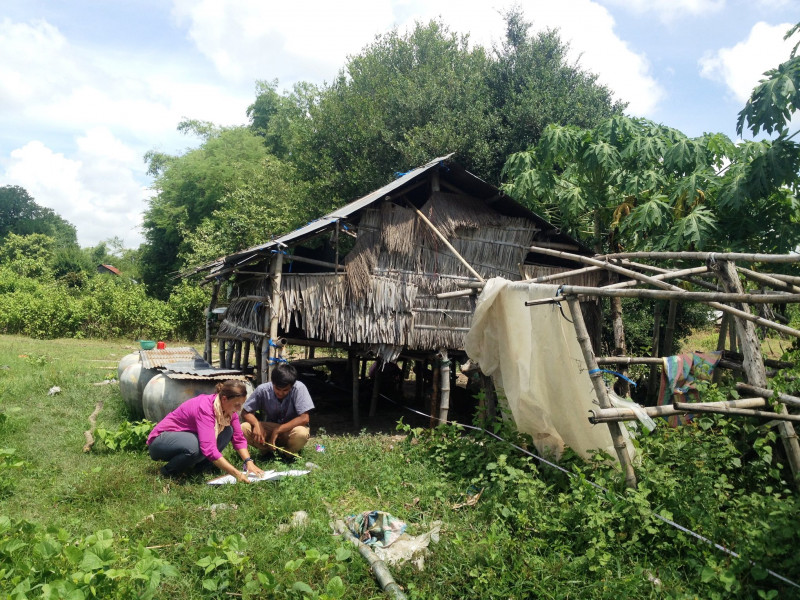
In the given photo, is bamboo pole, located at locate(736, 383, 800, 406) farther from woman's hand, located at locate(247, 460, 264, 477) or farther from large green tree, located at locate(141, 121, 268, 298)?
large green tree, located at locate(141, 121, 268, 298)

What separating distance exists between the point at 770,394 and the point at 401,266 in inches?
228

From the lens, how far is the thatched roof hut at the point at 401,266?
28.6ft

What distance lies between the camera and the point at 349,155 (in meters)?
18.4

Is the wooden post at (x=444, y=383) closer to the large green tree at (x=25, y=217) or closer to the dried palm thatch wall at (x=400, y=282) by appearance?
the dried palm thatch wall at (x=400, y=282)

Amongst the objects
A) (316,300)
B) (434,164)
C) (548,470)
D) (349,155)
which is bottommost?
(548,470)

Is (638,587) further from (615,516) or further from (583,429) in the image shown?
(583,429)

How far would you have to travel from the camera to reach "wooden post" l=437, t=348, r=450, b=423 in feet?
27.9

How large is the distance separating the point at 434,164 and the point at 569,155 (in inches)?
92.1

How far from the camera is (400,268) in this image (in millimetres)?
9125

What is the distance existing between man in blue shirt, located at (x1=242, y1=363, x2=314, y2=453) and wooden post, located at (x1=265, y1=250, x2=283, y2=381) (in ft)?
5.77

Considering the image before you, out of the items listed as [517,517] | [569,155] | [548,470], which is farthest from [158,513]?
[569,155]

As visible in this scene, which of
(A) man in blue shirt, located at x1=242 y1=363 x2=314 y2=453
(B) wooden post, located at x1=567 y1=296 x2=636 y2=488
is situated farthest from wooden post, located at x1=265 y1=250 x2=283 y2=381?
(B) wooden post, located at x1=567 y1=296 x2=636 y2=488

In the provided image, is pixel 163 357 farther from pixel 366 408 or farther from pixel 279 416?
pixel 366 408

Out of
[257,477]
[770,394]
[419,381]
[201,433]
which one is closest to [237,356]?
[419,381]
